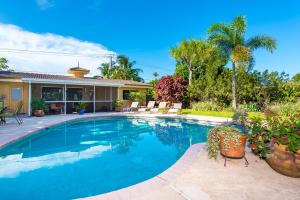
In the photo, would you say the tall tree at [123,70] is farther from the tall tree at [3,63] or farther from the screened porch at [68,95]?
the tall tree at [3,63]

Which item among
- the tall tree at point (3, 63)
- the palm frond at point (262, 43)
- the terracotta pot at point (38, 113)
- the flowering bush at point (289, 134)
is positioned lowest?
the terracotta pot at point (38, 113)

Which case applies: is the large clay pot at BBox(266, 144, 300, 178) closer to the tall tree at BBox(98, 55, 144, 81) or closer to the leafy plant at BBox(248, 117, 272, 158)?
the leafy plant at BBox(248, 117, 272, 158)

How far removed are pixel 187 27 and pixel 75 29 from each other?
1322 cm

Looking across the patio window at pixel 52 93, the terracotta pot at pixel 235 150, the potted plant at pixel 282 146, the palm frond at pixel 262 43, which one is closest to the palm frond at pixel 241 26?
Result: the palm frond at pixel 262 43

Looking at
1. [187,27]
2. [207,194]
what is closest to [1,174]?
[207,194]

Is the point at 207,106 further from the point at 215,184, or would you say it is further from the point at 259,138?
the point at 215,184

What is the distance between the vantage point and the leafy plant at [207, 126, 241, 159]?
4.81m

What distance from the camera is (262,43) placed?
16.8 metres

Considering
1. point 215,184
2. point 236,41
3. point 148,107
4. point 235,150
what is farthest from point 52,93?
point 215,184

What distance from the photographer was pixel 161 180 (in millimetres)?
3979

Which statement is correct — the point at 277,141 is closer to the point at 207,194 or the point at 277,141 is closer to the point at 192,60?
the point at 207,194

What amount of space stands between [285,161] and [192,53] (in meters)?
20.3

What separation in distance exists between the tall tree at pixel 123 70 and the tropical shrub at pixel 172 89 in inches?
637

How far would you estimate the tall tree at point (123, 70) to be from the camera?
36.1 meters
